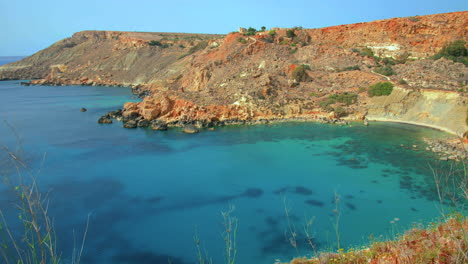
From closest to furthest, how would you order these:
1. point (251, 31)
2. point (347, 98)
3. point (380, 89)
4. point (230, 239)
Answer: point (230, 239)
point (380, 89)
point (347, 98)
point (251, 31)

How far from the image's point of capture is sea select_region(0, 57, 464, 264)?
10555 mm

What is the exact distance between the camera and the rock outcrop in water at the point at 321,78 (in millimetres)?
27109

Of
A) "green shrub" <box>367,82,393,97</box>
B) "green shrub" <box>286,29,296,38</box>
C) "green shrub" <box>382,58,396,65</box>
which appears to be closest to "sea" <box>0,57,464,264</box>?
"green shrub" <box>367,82,393,97</box>

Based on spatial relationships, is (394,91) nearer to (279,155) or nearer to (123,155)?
(279,155)

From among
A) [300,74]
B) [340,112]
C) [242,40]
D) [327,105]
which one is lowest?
[340,112]

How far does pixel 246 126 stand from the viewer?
27.3 m

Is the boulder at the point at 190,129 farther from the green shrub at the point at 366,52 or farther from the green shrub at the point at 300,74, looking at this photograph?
the green shrub at the point at 366,52

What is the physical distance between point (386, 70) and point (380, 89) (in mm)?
6296

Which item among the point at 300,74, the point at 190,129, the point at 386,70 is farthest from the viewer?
the point at 300,74

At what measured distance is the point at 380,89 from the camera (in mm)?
28719

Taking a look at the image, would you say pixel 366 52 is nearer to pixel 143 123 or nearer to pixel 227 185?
pixel 143 123

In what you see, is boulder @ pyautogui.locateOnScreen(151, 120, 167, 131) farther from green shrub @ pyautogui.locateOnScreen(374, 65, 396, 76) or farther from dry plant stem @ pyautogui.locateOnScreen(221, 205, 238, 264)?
green shrub @ pyautogui.locateOnScreen(374, 65, 396, 76)

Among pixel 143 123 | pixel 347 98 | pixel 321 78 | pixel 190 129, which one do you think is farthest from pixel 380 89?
pixel 143 123

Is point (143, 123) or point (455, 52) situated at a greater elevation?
point (455, 52)
